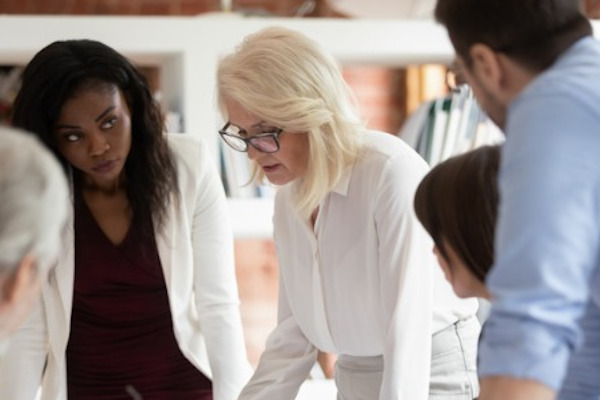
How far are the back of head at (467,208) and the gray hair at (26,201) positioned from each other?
18.3 inches

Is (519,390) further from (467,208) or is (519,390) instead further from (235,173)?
(235,173)

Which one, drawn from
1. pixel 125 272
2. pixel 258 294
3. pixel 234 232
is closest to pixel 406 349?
pixel 125 272

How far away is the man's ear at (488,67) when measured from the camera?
1.17 meters

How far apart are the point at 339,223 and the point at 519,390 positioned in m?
0.93

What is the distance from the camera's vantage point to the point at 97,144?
2.16 metres

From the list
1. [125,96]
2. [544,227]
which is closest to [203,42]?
[125,96]

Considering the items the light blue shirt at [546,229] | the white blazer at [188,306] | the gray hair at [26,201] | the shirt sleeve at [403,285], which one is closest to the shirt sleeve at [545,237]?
the light blue shirt at [546,229]

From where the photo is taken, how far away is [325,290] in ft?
6.52

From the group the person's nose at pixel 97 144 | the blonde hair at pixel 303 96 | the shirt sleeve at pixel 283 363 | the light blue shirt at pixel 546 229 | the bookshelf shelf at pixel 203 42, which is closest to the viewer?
the light blue shirt at pixel 546 229

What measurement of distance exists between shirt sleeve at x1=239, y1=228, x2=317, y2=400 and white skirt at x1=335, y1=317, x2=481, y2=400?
0.31 feet

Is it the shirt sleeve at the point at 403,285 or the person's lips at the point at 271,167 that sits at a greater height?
the person's lips at the point at 271,167

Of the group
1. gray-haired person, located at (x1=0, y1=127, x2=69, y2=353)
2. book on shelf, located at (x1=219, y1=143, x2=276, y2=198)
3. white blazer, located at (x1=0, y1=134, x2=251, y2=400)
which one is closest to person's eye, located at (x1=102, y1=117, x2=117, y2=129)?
white blazer, located at (x1=0, y1=134, x2=251, y2=400)

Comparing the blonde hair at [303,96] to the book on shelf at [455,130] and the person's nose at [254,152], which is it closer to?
the person's nose at [254,152]

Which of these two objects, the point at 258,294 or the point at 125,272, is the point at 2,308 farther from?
the point at 258,294
